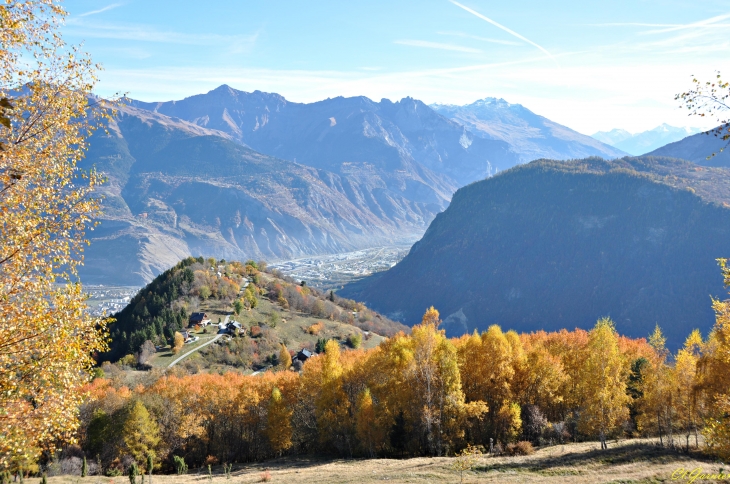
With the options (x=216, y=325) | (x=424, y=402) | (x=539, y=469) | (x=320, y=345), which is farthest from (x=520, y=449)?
(x=216, y=325)

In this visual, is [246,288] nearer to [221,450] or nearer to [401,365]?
[221,450]

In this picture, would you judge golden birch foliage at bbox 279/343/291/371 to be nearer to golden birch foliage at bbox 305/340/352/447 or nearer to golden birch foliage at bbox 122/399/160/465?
golden birch foliage at bbox 122/399/160/465

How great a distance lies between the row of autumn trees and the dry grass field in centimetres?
573

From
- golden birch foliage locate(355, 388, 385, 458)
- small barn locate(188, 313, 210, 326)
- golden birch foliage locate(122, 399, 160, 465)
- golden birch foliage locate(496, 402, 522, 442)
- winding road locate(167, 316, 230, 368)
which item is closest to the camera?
golden birch foliage locate(496, 402, 522, 442)

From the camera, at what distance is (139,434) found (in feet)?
268

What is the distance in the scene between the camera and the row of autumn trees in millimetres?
59062

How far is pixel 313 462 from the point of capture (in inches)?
2817

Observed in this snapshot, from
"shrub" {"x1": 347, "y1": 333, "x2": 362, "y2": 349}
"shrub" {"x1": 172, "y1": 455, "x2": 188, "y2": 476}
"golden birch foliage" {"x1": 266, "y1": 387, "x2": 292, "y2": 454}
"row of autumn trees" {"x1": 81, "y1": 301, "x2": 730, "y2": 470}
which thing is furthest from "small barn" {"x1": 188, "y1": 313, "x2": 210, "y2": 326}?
"shrub" {"x1": 172, "y1": 455, "x2": 188, "y2": 476}

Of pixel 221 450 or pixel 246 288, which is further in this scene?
pixel 246 288

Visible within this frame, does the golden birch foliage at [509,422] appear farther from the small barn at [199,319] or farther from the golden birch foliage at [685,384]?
the small barn at [199,319]

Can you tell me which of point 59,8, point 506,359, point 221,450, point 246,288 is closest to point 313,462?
point 221,450

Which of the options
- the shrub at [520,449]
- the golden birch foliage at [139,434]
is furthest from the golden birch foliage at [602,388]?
the golden birch foliage at [139,434]

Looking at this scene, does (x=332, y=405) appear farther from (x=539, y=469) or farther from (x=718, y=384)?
(x=718, y=384)

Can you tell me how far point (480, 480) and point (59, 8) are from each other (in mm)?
46767
